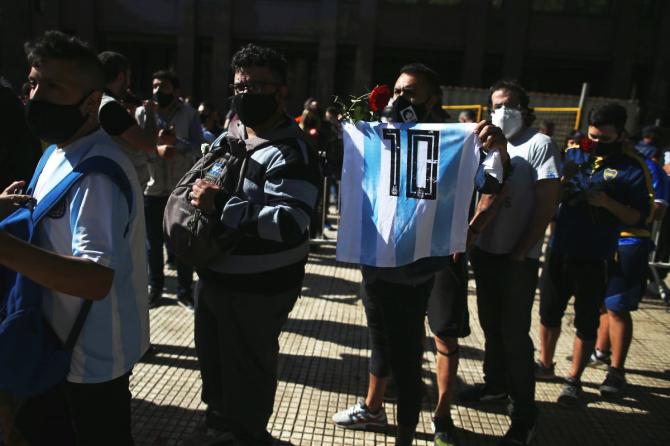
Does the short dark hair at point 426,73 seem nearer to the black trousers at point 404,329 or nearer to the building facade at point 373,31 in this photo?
the black trousers at point 404,329

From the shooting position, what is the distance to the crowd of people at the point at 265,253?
1699mm

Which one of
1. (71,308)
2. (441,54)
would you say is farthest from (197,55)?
(71,308)

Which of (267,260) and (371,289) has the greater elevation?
(267,260)

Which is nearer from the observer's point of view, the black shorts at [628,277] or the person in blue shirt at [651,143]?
the black shorts at [628,277]

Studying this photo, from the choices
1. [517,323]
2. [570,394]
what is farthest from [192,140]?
[570,394]

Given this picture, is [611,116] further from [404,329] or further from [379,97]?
[404,329]

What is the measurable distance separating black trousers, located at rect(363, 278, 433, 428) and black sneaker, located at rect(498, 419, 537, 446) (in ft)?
2.27

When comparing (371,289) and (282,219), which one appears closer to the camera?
(282,219)

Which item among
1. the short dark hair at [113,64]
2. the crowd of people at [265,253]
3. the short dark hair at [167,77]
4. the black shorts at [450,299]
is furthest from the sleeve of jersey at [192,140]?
the black shorts at [450,299]

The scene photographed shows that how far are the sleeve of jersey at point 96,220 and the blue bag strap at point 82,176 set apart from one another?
0.06ft

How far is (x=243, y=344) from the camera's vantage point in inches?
97.3

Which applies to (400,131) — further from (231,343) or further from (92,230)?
(92,230)

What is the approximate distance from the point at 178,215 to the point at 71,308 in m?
0.76

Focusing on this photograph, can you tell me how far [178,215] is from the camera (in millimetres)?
2371
